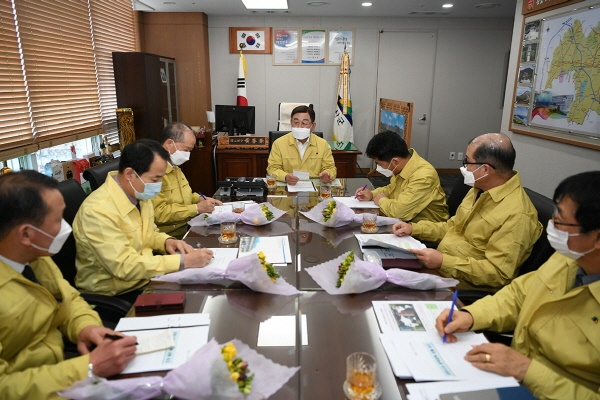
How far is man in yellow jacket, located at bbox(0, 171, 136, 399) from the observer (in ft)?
3.43

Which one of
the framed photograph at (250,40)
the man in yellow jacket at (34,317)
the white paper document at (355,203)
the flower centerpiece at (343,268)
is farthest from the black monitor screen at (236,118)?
the man in yellow jacket at (34,317)

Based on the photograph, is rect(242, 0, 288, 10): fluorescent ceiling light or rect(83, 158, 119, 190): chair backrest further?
rect(242, 0, 288, 10): fluorescent ceiling light

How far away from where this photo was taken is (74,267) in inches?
73.5

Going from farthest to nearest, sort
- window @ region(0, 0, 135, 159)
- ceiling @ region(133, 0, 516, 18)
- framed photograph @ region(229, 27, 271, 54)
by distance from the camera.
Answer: framed photograph @ region(229, 27, 271, 54) < ceiling @ region(133, 0, 516, 18) < window @ region(0, 0, 135, 159)

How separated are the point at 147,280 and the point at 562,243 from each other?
150 centimetres

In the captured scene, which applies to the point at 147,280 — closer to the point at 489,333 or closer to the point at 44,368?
the point at 44,368

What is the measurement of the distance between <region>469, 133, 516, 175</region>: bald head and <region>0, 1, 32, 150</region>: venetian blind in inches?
123

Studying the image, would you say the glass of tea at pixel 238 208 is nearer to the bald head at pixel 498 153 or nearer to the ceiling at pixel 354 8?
the bald head at pixel 498 153

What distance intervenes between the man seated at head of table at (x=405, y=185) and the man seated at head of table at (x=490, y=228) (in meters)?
0.45

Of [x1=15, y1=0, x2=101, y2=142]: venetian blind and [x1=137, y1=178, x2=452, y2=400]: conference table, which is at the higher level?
[x1=15, y1=0, x2=101, y2=142]: venetian blind

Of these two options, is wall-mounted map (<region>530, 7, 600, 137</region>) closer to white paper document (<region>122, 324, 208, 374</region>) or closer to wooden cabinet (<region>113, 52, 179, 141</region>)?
white paper document (<region>122, 324, 208, 374</region>)

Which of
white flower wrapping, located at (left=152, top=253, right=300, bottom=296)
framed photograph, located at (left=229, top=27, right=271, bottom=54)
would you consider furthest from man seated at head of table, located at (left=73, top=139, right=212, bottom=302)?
framed photograph, located at (left=229, top=27, right=271, bottom=54)

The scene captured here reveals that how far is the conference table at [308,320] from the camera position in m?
1.05

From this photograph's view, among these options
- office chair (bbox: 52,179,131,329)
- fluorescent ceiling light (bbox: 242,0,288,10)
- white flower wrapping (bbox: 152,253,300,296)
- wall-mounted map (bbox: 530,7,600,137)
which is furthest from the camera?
fluorescent ceiling light (bbox: 242,0,288,10)
